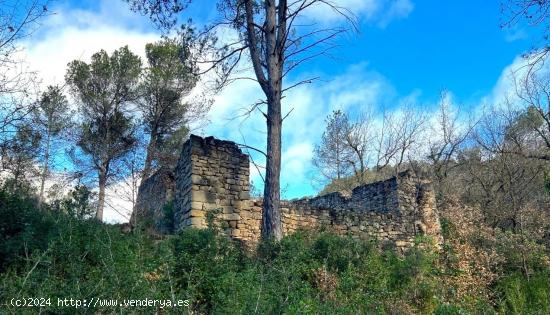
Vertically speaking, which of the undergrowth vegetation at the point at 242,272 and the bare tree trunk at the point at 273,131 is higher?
the bare tree trunk at the point at 273,131

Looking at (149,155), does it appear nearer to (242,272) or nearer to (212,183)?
(212,183)

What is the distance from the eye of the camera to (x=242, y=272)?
20.1 feet

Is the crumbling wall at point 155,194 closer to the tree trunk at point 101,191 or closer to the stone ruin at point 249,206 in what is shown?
the stone ruin at point 249,206

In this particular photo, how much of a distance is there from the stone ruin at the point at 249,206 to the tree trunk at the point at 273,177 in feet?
1.68

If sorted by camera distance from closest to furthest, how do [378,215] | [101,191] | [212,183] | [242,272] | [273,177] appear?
[242,272] → [273,177] → [212,183] → [378,215] → [101,191]

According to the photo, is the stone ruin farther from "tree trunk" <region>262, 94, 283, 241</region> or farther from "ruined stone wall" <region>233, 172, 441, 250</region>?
"tree trunk" <region>262, 94, 283, 241</region>

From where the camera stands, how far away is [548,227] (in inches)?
501

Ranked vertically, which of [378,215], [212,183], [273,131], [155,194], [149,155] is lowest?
[378,215]

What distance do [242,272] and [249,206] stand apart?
3.26 metres

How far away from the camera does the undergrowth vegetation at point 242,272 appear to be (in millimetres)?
4047

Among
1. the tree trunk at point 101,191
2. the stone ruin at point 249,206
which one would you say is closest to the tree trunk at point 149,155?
the tree trunk at point 101,191

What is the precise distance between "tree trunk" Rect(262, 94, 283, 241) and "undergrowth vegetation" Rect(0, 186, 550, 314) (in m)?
0.52

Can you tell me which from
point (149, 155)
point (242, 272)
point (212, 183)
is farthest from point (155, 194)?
point (242, 272)

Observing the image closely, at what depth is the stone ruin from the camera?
347 inches
